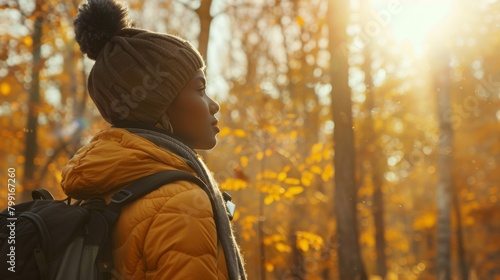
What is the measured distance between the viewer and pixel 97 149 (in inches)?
72.7

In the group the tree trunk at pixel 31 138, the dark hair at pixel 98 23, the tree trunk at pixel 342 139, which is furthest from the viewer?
the tree trunk at pixel 31 138

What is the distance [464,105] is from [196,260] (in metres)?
14.3

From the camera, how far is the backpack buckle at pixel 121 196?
1.72 m

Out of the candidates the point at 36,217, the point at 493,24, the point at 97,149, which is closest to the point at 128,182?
the point at 97,149

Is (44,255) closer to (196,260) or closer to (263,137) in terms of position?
(196,260)

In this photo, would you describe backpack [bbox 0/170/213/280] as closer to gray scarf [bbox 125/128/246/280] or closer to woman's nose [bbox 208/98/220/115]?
gray scarf [bbox 125/128/246/280]

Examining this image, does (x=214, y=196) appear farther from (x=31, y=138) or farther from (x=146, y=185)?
(x=31, y=138)

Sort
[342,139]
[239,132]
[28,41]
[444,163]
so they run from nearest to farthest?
1. [342,139]
2. [239,132]
3. [28,41]
4. [444,163]

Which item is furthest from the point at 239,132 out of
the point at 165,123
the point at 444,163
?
the point at 444,163

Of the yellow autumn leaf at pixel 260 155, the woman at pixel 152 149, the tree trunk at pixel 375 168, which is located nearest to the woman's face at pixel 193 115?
the woman at pixel 152 149

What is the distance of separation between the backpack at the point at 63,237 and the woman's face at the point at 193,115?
0.39 metres

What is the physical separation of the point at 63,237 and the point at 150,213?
0.25m

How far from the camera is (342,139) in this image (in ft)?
19.5

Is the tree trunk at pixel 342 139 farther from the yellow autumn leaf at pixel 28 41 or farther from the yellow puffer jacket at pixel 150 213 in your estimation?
the yellow autumn leaf at pixel 28 41
